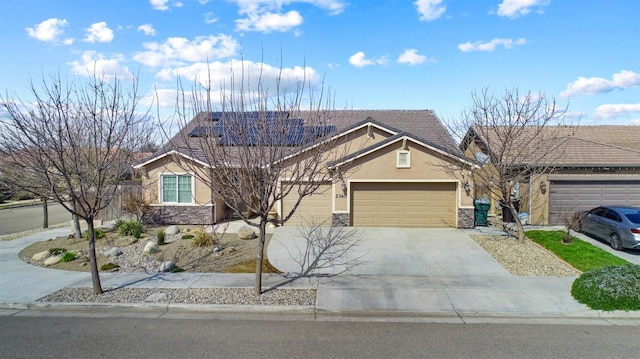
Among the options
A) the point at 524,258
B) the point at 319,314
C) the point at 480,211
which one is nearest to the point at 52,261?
the point at 319,314

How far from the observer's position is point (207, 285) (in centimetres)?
857

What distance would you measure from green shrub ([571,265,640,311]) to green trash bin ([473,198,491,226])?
807 cm

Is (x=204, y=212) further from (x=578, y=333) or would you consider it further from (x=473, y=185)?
(x=578, y=333)

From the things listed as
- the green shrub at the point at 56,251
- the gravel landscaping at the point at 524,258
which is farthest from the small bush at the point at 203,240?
the gravel landscaping at the point at 524,258

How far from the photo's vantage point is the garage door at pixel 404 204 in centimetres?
1571

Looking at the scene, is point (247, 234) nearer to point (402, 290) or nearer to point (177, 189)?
point (177, 189)

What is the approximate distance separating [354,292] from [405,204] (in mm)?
8239

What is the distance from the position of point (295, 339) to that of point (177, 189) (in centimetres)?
1255

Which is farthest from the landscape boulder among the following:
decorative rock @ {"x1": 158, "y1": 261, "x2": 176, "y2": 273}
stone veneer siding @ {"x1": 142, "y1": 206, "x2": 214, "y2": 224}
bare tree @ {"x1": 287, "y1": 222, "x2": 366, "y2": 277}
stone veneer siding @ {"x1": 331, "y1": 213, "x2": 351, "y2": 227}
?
stone veneer siding @ {"x1": 331, "y1": 213, "x2": 351, "y2": 227}

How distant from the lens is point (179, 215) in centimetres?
1669

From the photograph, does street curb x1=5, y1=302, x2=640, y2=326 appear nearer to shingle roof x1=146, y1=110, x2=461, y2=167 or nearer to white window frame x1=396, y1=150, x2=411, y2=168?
white window frame x1=396, y1=150, x2=411, y2=168

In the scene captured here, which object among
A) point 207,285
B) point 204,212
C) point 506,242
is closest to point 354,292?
point 207,285

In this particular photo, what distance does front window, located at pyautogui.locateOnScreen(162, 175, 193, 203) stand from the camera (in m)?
16.8

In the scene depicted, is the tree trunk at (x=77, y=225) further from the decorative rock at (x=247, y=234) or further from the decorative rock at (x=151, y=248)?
the decorative rock at (x=247, y=234)
